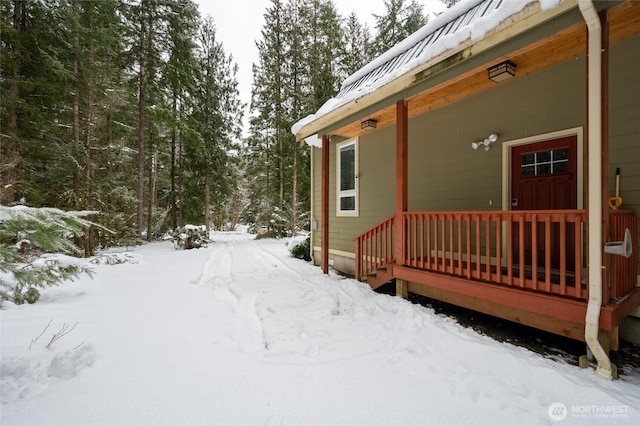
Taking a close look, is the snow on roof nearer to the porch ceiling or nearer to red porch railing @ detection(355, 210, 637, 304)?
the porch ceiling

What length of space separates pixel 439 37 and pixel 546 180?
2560mm

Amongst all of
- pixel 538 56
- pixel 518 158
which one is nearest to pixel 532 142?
pixel 518 158

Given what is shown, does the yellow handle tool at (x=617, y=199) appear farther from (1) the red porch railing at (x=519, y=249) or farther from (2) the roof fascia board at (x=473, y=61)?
(2) the roof fascia board at (x=473, y=61)

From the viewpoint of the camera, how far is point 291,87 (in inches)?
549

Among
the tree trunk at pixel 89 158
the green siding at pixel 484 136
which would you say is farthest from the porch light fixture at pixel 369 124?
the tree trunk at pixel 89 158

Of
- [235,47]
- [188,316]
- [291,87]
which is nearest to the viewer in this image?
[188,316]

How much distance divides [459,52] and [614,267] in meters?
2.42

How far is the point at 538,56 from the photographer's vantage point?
306 centimetres

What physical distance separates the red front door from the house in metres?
0.01

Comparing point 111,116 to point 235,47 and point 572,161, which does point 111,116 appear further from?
point 572,161

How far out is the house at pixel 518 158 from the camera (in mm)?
2102

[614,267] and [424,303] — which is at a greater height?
[614,267]

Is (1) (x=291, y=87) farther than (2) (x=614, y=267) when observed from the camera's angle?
Yes

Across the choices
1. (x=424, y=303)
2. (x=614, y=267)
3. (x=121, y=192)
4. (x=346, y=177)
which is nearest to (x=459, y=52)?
(x=614, y=267)
